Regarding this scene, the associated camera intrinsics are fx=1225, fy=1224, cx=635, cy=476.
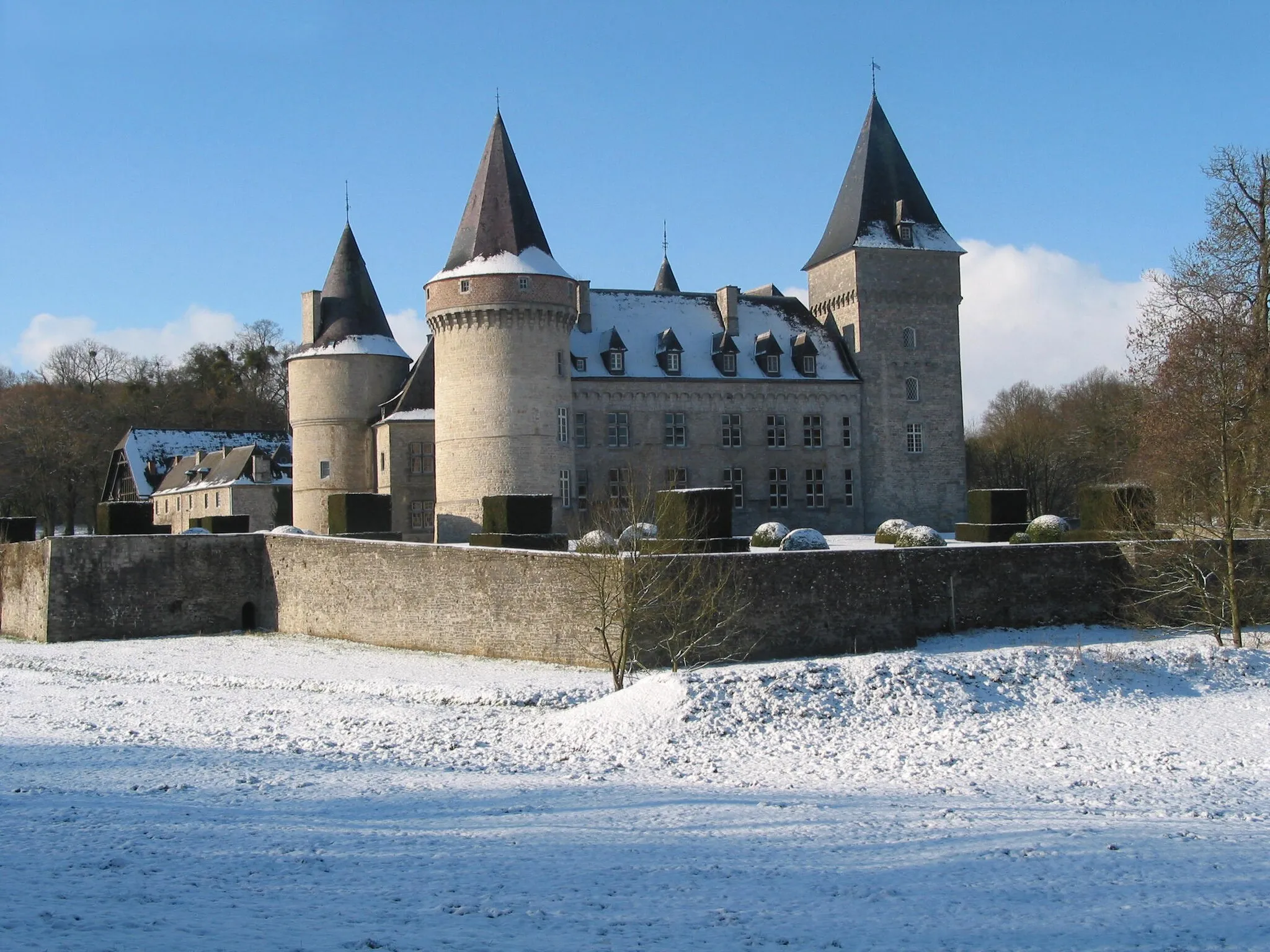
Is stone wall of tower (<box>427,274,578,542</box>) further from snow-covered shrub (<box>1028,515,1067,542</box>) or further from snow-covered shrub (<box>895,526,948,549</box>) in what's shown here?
snow-covered shrub (<box>1028,515,1067,542</box>)

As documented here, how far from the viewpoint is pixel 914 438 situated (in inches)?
1604

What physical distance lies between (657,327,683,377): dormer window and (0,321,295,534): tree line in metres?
26.9

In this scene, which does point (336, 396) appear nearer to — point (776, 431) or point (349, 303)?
point (349, 303)

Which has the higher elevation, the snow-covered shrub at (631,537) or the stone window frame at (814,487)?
the stone window frame at (814,487)

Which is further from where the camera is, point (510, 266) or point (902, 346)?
point (902, 346)

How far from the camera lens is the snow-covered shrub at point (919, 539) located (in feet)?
90.7

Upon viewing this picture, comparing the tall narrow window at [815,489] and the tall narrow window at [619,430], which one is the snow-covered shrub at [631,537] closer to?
the tall narrow window at [619,430]

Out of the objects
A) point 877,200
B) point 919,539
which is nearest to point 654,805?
point 919,539

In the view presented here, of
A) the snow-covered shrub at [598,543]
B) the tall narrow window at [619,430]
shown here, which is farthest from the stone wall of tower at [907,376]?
the snow-covered shrub at [598,543]

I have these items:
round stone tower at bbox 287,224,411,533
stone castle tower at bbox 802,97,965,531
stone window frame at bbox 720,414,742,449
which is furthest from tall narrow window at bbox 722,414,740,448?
round stone tower at bbox 287,224,411,533

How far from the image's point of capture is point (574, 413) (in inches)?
1485

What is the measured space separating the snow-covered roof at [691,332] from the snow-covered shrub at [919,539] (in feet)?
40.7

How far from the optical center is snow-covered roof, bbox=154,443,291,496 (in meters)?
43.8

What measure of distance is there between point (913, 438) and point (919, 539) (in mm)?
13622
